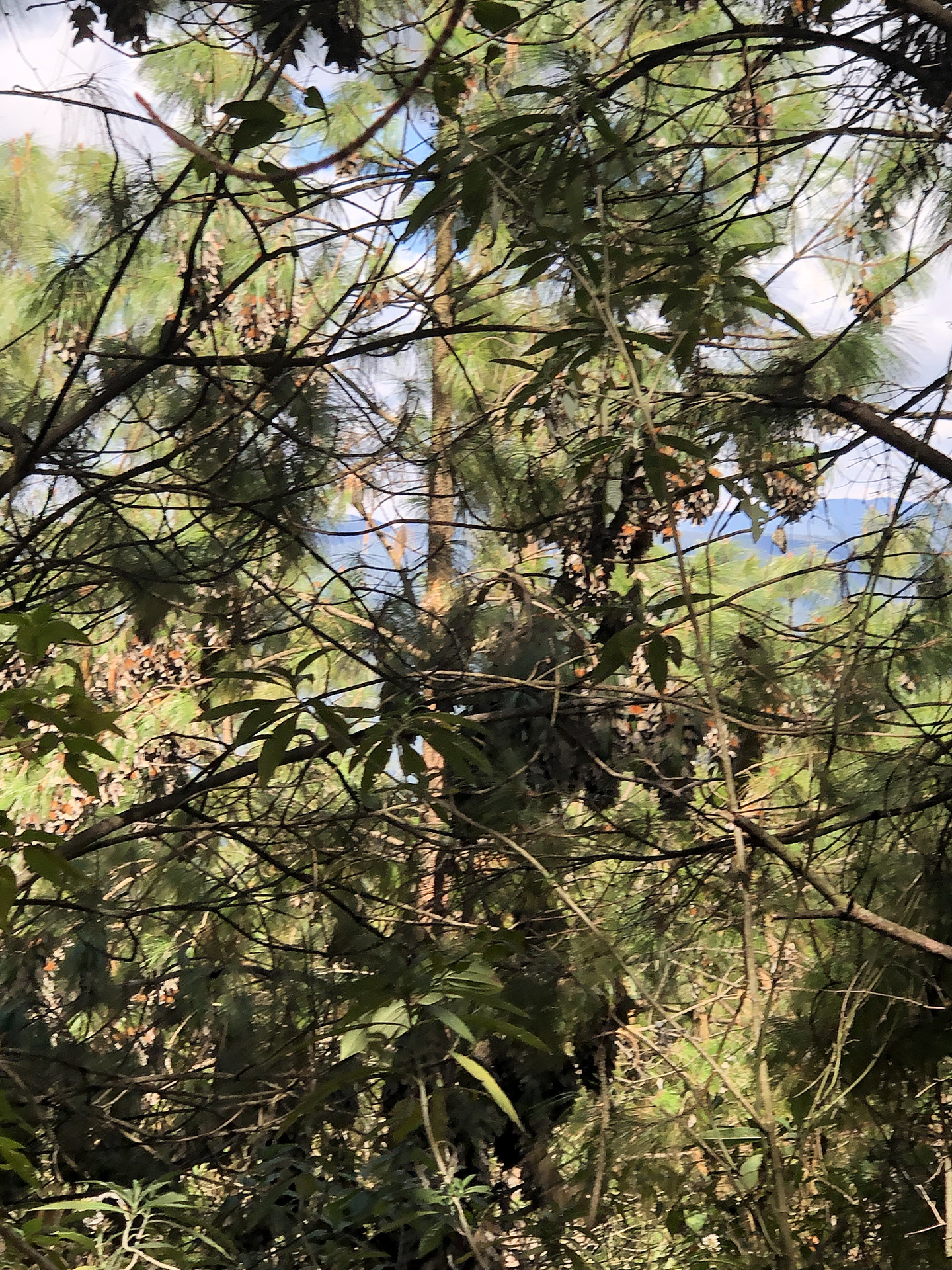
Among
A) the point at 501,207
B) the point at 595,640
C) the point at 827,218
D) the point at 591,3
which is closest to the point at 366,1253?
the point at 595,640

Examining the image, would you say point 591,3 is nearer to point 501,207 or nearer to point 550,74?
point 550,74

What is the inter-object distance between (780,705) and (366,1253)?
0.95 meters

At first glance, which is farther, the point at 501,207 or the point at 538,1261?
the point at 538,1261

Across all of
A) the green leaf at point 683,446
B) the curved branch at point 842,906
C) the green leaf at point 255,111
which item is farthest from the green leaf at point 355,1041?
the green leaf at point 255,111

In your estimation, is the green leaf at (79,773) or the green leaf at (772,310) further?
the green leaf at (772,310)

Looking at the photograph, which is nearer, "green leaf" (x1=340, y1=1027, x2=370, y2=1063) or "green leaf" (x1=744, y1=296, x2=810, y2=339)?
"green leaf" (x1=340, y1=1027, x2=370, y2=1063)

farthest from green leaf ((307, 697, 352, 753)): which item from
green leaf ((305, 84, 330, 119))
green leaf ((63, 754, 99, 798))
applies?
green leaf ((305, 84, 330, 119))

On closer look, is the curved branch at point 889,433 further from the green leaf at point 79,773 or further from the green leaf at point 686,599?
the green leaf at point 79,773

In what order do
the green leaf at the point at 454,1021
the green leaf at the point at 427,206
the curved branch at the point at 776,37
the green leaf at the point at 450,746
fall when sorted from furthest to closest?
the curved branch at the point at 776,37 → the green leaf at the point at 450,746 → the green leaf at the point at 427,206 → the green leaf at the point at 454,1021

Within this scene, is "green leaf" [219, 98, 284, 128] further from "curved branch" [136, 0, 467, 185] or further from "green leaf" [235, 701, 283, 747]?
"green leaf" [235, 701, 283, 747]

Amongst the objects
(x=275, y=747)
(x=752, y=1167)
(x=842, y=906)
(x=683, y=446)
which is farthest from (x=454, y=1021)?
(x=752, y=1167)

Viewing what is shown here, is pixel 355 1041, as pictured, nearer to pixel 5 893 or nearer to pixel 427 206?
pixel 5 893

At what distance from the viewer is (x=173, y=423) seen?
5.03ft

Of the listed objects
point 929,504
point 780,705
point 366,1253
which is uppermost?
point 929,504
